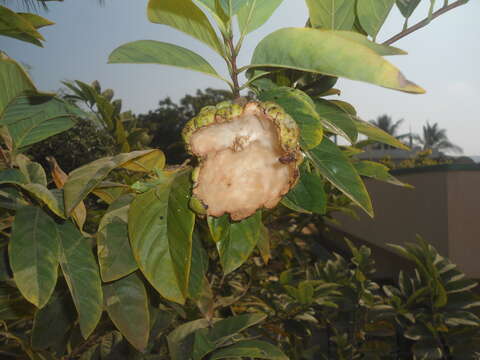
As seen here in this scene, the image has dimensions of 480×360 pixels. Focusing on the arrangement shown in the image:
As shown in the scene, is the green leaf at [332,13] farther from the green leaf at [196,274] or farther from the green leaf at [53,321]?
the green leaf at [53,321]

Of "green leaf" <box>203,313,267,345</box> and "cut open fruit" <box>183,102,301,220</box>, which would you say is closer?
"cut open fruit" <box>183,102,301,220</box>

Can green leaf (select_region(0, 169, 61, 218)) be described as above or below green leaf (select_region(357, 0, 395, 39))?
below

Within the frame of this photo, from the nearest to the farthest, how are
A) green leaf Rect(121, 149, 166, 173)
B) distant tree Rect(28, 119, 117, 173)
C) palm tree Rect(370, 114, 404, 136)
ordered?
green leaf Rect(121, 149, 166, 173)
distant tree Rect(28, 119, 117, 173)
palm tree Rect(370, 114, 404, 136)

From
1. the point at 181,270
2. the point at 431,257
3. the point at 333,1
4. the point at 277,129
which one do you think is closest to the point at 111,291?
the point at 181,270

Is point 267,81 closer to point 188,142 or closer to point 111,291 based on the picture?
point 188,142

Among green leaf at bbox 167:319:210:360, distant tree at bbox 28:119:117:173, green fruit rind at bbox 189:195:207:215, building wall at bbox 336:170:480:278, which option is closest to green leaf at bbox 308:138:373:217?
green fruit rind at bbox 189:195:207:215

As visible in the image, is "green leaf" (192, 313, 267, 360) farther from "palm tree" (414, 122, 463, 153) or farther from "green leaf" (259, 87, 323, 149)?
"palm tree" (414, 122, 463, 153)

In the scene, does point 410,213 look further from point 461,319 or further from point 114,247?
point 114,247

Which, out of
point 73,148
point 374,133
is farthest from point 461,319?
point 73,148
